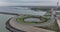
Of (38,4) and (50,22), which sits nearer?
(50,22)

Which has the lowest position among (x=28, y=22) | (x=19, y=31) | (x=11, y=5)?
(x=19, y=31)

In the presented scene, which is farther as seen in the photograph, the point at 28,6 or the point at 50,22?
the point at 28,6

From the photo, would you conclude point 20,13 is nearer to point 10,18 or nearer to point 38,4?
point 10,18

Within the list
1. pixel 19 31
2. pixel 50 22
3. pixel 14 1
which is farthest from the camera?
pixel 14 1

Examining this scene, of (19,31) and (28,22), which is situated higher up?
(28,22)

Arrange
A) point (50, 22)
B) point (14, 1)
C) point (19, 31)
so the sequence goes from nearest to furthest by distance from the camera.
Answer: point (19, 31)
point (50, 22)
point (14, 1)

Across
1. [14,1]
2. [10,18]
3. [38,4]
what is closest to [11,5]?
[14,1]

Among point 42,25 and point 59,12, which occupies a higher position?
Answer: point 59,12

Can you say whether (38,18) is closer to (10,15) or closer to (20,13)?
(20,13)

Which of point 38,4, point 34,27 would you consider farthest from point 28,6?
point 34,27
